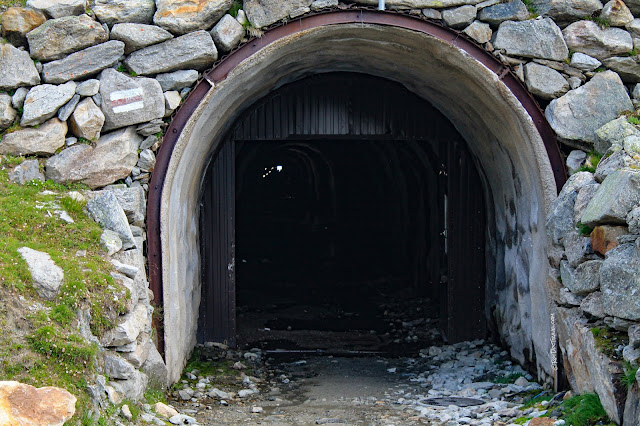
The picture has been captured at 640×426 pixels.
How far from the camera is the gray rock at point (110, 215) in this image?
5672 millimetres

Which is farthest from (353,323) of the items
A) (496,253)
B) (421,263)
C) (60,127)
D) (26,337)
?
(26,337)

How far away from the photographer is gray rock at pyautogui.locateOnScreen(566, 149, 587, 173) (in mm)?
6125

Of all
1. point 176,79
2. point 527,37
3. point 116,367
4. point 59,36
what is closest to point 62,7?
point 59,36

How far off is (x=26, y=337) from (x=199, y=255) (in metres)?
3.69

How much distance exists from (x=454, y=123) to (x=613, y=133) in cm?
243

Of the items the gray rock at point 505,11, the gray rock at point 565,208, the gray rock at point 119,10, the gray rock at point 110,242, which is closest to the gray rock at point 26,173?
the gray rock at point 110,242

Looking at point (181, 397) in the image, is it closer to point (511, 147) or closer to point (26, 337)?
point (26, 337)

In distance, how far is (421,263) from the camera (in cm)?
1155

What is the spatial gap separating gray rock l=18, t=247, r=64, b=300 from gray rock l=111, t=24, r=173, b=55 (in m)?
1.81

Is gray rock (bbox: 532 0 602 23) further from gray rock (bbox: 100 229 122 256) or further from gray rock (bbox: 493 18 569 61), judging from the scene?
gray rock (bbox: 100 229 122 256)

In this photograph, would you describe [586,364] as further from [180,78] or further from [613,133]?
[180,78]

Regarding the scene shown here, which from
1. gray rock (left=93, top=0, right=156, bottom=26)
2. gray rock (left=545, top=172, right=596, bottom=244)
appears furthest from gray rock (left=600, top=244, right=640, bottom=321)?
gray rock (left=93, top=0, right=156, bottom=26)

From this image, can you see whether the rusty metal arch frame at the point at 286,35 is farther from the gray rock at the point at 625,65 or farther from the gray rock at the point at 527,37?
the gray rock at the point at 625,65

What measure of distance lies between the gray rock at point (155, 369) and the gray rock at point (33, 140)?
5.43 feet
